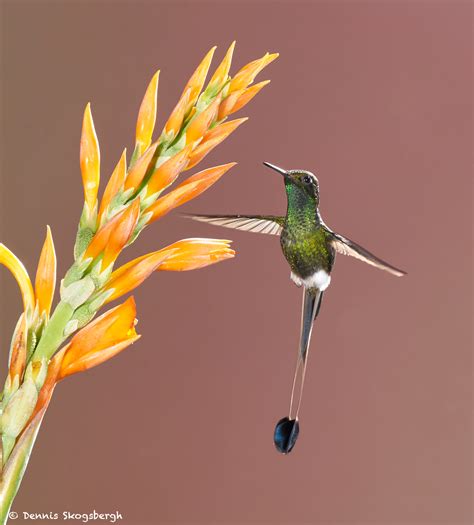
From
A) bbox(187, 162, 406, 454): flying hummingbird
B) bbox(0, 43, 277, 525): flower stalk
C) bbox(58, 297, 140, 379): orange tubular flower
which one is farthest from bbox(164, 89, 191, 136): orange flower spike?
bbox(187, 162, 406, 454): flying hummingbird

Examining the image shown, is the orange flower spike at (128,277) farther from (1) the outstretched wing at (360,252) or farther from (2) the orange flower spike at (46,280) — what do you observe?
(1) the outstretched wing at (360,252)

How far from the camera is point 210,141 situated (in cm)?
40

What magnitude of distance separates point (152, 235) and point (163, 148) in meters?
0.75

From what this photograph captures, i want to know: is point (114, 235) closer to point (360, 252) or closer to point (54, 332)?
point (54, 332)

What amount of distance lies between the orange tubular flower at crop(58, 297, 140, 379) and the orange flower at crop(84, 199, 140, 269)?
3 centimetres

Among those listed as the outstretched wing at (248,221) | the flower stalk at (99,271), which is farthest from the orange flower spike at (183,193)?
the outstretched wing at (248,221)

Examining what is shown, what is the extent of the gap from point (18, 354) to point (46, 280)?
0.05 metres

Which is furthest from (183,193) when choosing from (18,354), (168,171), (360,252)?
(360,252)

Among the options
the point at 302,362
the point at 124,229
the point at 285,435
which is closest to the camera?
the point at 124,229

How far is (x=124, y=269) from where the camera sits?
15.5 inches

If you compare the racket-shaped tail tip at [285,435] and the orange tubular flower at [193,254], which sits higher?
the orange tubular flower at [193,254]

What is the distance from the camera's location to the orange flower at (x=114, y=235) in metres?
0.37

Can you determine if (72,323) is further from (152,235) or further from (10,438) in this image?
(152,235)

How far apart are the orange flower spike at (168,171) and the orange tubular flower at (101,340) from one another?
7 cm
